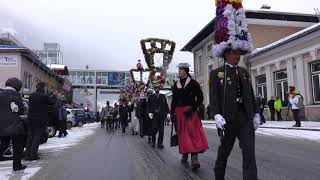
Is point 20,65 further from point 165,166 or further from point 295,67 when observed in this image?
point 165,166

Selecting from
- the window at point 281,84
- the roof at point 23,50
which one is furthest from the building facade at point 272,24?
the roof at point 23,50

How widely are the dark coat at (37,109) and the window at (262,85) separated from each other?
81.3 ft

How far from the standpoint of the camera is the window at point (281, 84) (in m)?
29.6

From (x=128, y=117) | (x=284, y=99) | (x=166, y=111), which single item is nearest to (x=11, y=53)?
(x=128, y=117)

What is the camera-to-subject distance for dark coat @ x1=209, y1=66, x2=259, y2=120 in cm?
538

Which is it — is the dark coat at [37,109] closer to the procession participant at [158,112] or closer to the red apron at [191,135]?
the procession participant at [158,112]

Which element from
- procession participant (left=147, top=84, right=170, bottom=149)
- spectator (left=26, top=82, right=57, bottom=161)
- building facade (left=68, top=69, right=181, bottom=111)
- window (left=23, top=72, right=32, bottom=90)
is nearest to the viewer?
spectator (left=26, top=82, right=57, bottom=161)

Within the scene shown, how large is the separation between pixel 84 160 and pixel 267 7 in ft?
118

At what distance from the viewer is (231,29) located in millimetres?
5789

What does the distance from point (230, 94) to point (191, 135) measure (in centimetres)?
277

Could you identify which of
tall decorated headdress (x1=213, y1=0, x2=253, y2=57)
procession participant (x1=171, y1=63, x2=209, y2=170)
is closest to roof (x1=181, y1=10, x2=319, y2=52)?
procession participant (x1=171, y1=63, x2=209, y2=170)

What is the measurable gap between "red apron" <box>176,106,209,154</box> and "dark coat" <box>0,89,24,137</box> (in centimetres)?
288

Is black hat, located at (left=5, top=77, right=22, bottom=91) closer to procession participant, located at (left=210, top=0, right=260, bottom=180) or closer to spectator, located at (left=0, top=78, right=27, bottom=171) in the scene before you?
spectator, located at (left=0, top=78, right=27, bottom=171)

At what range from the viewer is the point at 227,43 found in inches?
222
